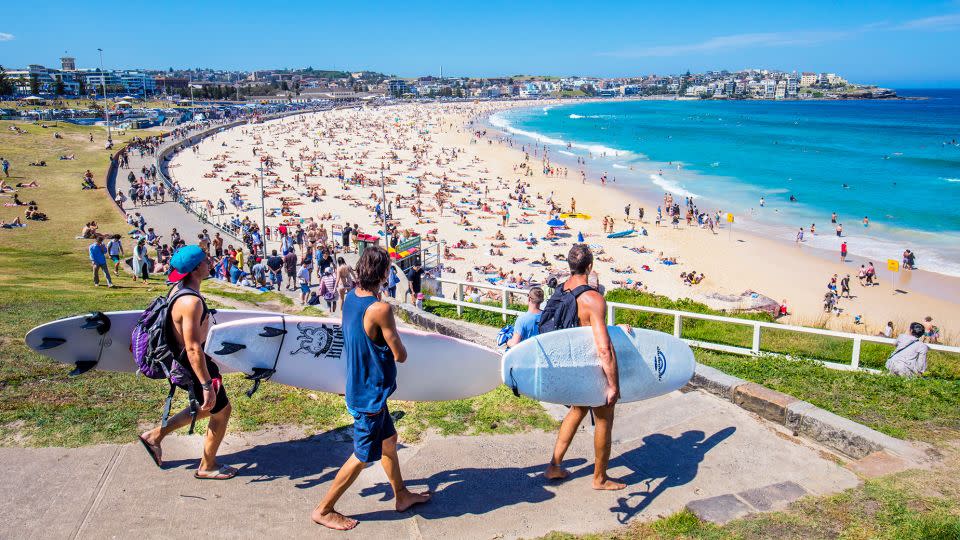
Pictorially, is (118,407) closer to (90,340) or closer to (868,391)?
(90,340)

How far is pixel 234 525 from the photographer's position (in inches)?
145

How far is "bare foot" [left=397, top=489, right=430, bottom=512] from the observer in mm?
3928

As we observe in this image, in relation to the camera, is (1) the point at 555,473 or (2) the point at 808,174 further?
(2) the point at 808,174

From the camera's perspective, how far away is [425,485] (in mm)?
4266

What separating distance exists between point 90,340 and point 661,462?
425 centimetres

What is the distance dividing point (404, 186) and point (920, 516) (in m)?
39.9

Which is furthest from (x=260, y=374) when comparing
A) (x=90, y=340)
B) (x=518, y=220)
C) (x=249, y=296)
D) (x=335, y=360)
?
(x=518, y=220)

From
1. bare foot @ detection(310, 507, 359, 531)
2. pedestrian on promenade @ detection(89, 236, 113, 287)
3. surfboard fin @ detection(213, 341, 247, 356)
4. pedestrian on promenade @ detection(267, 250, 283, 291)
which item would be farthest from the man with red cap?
pedestrian on promenade @ detection(267, 250, 283, 291)

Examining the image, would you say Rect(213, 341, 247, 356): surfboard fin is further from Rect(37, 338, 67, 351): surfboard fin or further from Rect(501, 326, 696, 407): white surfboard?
Rect(501, 326, 696, 407): white surfboard

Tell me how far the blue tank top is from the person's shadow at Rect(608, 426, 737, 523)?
164cm

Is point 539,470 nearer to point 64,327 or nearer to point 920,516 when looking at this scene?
point 920,516

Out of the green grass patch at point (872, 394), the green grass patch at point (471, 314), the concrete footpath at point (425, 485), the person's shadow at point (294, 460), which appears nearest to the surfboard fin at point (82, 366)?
the concrete footpath at point (425, 485)

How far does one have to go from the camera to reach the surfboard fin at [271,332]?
4.66 m

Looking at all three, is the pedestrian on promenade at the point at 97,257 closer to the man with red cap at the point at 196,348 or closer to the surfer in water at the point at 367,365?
the man with red cap at the point at 196,348
